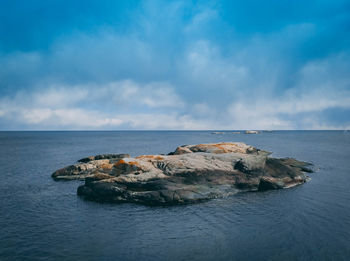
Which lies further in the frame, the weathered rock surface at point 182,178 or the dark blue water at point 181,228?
the weathered rock surface at point 182,178

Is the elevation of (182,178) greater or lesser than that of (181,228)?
greater

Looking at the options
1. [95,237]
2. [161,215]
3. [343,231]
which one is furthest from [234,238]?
[95,237]

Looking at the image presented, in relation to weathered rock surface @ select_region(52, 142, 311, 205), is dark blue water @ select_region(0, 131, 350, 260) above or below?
below

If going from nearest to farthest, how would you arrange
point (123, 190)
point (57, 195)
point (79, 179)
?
point (123, 190) < point (57, 195) < point (79, 179)

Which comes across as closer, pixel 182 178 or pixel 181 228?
pixel 181 228

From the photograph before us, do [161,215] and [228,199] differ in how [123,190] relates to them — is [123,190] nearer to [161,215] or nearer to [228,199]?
[161,215]

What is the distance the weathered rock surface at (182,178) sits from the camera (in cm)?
2205

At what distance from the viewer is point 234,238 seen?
14.6 m

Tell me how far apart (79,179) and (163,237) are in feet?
68.1

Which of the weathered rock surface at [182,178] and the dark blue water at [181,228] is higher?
the weathered rock surface at [182,178]

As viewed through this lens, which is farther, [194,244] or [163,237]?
[163,237]

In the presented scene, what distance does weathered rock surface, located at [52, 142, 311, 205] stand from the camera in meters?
22.0

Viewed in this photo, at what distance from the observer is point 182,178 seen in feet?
80.7

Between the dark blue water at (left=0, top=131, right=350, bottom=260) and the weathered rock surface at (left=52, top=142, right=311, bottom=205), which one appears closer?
the dark blue water at (left=0, top=131, right=350, bottom=260)
